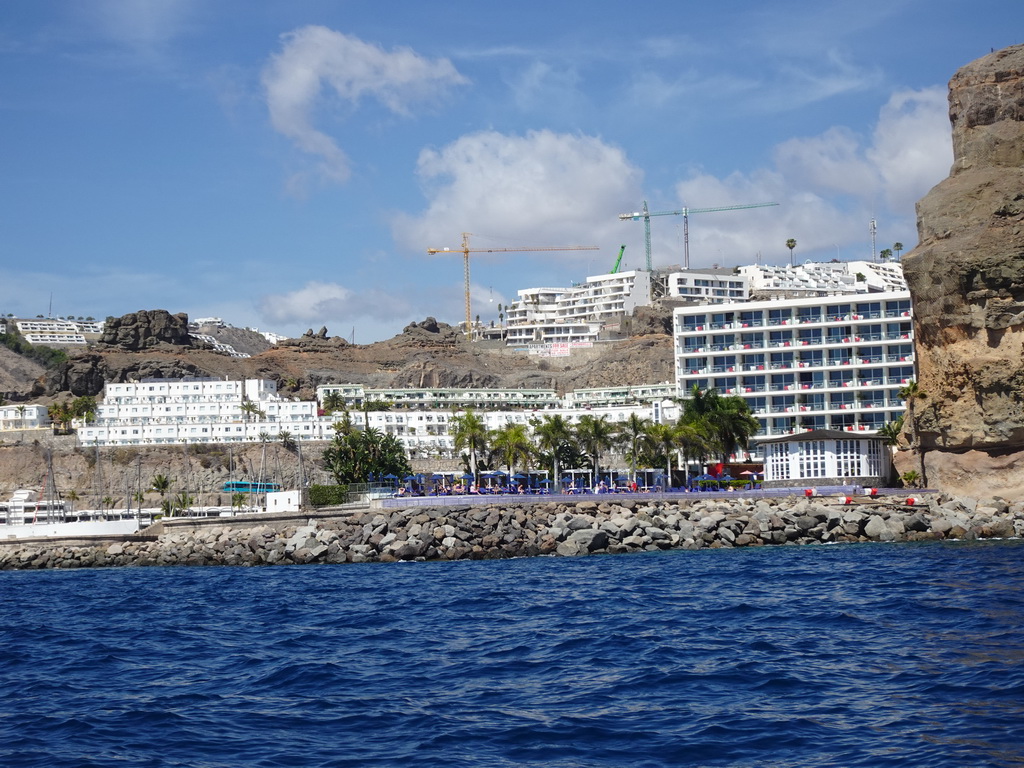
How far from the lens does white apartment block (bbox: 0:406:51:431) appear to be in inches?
5812

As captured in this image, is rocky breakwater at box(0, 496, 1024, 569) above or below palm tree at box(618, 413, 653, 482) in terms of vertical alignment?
below

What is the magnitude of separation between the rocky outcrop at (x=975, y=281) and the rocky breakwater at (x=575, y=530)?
4123 mm

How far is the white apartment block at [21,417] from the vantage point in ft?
484

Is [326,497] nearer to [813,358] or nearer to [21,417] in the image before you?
[813,358]

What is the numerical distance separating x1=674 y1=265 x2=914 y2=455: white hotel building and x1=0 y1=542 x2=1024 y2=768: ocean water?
181 ft

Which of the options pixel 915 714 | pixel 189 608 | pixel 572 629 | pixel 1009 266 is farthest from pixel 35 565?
pixel 915 714

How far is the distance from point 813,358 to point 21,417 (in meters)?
97.1

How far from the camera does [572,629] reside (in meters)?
32.6

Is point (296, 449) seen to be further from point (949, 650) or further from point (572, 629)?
point (949, 650)

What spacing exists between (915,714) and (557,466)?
7403 centimetres

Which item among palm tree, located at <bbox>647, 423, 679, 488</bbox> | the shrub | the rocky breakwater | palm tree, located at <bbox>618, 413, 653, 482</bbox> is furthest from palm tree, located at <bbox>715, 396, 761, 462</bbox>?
the shrub

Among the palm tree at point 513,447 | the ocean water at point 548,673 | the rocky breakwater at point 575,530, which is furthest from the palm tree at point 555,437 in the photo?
the ocean water at point 548,673

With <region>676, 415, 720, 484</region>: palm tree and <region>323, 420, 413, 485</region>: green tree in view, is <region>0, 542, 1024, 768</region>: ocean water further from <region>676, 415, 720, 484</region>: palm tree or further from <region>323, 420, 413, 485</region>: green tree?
<region>323, 420, 413, 485</region>: green tree

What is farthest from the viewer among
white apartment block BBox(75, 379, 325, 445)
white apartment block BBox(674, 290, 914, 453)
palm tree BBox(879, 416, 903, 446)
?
white apartment block BBox(75, 379, 325, 445)
